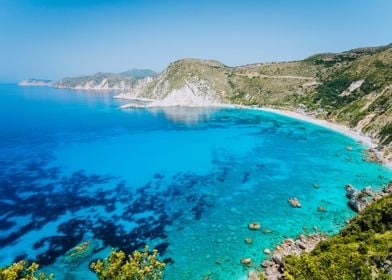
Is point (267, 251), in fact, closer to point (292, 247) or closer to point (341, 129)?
point (292, 247)

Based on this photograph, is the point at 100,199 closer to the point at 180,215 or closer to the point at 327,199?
the point at 180,215

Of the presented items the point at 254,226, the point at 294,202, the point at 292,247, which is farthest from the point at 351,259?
the point at 294,202

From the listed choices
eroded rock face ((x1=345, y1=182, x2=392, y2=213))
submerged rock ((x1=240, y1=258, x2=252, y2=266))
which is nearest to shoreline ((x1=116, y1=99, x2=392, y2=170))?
eroded rock face ((x1=345, y1=182, x2=392, y2=213))

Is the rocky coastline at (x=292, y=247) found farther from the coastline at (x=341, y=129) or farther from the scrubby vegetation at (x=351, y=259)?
the coastline at (x=341, y=129)

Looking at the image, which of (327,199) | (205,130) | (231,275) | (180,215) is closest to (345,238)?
(231,275)

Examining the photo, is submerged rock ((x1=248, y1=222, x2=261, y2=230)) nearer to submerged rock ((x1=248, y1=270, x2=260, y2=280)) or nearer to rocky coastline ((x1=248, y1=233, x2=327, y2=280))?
rocky coastline ((x1=248, y1=233, x2=327, y2=280))
